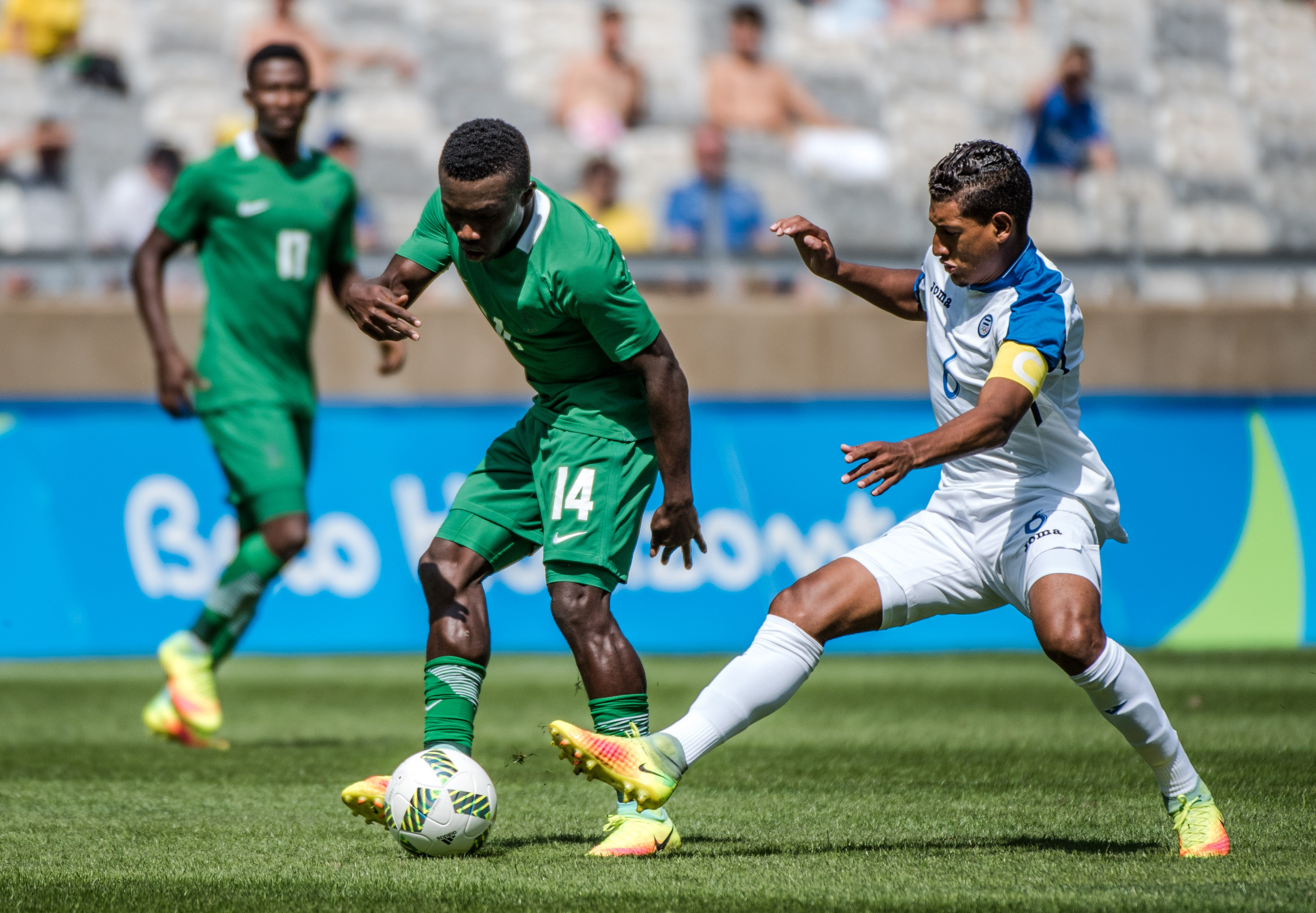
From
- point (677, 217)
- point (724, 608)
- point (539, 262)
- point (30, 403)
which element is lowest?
point (724, 608)

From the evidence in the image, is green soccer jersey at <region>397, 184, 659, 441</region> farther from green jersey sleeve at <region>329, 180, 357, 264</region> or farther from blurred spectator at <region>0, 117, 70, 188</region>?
blurred spectator at <region>0, 117, 70, 188</region>

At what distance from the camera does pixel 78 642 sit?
34.7 ft

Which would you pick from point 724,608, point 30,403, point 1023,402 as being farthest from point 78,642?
point 1023,402

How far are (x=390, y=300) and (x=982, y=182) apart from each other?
1684 mm

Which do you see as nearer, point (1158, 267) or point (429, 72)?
point (1158, 267)

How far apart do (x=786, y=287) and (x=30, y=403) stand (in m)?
5.36

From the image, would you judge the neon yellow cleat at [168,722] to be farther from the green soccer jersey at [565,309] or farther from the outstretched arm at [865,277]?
the outstretched arm at [865,277]

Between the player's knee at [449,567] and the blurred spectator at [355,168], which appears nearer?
the player's knee at [449,567]

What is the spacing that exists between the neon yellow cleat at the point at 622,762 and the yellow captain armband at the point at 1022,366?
53.1 inches

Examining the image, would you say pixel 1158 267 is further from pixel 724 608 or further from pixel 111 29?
pixel 111 29

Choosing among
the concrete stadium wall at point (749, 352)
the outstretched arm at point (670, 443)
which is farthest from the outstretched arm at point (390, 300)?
the concrete stadium wall at point (749, 352)

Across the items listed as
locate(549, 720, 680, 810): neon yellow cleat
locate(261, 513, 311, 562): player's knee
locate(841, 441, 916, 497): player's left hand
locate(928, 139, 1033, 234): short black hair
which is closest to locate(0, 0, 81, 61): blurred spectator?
locate(261, 513, 311, 562): player's knee

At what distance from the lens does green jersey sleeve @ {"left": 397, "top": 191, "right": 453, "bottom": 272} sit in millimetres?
4898

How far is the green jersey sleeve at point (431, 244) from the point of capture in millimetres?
4898
